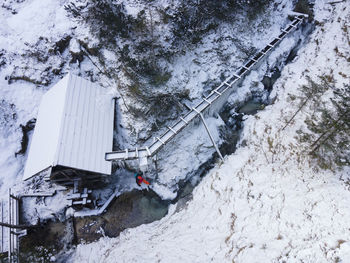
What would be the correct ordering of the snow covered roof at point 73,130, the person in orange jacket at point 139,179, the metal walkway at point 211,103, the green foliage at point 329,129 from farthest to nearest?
1. the person in orange jacket at point 139,179
2. the metal walkway at point 211,103
3. the snow covered roof at point 73,130
4. the green foliage at point 329,129

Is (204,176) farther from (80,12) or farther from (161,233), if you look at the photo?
(80,12)

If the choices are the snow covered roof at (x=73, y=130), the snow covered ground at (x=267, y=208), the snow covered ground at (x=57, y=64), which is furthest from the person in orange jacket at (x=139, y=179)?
the snow covered ground at (x=267, y=208)

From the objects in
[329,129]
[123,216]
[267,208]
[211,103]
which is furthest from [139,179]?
[329,129]

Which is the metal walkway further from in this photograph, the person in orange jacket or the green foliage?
the green foliage

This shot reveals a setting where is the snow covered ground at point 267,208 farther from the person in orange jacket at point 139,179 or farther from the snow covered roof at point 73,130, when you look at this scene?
the snow covered roof at point 73,130

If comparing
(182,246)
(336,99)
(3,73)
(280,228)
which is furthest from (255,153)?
(3,73)

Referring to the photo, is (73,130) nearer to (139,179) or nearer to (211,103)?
(139,179)
